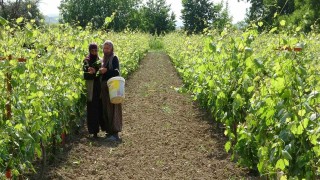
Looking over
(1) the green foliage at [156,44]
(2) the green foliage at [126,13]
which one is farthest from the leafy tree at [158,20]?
(1) the green foliage at [156,44]

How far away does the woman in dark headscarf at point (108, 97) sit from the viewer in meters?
6.73

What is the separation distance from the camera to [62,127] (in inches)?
228

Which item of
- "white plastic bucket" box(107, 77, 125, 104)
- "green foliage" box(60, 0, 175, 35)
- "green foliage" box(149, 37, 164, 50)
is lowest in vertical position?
"green foliage" box(149, 37, 164, 50)

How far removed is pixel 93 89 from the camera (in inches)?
273

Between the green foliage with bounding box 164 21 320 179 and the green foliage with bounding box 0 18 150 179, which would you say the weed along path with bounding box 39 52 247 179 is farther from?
the green foliage with bounding box 164 21 320 179

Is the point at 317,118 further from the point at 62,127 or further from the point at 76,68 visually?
the point at 76,68

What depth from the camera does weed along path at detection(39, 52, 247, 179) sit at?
540 centimetres

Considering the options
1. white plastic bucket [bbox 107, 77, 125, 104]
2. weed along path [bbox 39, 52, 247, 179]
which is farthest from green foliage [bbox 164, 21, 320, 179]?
white plastic bucket [bbox 107, 77, 125, 104]

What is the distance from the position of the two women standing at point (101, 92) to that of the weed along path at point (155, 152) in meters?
0.24

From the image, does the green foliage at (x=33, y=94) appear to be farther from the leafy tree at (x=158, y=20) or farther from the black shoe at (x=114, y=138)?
the leafy tree at (x=158, y=20)

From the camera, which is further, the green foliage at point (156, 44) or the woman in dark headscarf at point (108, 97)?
the green foliage at point (156, 44)

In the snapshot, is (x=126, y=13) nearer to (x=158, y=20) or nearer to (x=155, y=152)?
(x=158, y=20)

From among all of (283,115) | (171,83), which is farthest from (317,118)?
(171,83)

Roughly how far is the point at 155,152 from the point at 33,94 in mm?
2557
